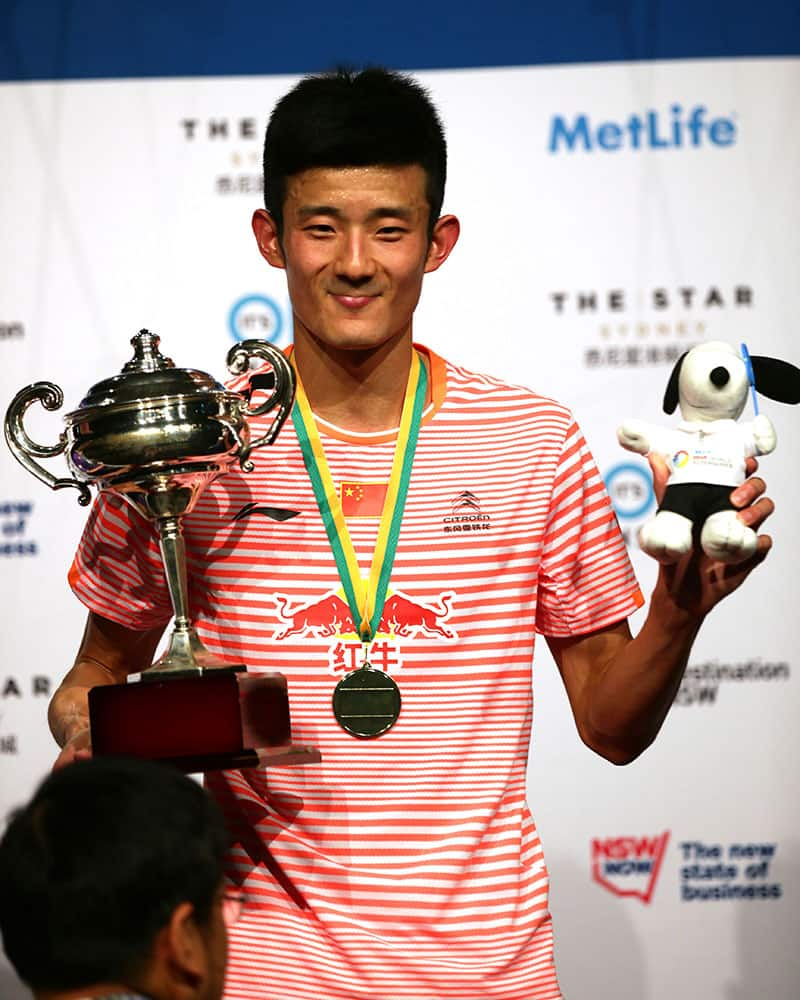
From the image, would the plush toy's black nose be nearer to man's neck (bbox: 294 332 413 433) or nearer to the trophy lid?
man's neck (bbox: 294 332 413 433)

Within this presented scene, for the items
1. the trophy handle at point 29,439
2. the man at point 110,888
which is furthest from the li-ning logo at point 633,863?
the man at point 110,888

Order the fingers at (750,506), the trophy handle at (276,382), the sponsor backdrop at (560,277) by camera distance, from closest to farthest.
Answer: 1. the fingers at (750,506)
2. the trophy handle at (276,382)
3. the sponsor backdrop at (560,277)

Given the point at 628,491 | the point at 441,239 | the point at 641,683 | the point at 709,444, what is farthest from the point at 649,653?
the point at 628,491

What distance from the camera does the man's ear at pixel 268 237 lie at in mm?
1873

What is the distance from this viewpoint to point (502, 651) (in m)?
1.71

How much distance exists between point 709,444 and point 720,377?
3.0 inches

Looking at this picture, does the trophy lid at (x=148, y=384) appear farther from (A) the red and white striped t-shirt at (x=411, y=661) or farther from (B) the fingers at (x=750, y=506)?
(B) the fingers at (x=750, y=506)

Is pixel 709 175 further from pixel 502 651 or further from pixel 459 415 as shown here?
pixel 502 651

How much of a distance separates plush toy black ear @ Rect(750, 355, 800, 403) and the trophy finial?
670 mm

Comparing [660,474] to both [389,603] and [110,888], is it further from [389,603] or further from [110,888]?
[110,888]

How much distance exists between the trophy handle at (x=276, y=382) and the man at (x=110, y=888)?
23.0 inches

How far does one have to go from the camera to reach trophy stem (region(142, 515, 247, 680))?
163 centimetres

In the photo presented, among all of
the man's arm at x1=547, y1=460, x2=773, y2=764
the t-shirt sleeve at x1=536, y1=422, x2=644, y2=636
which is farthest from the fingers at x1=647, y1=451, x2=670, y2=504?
the t-shirt sleeve at x1=536, y1=422, x2=644, y2=636

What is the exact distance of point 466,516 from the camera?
5.74 ft
